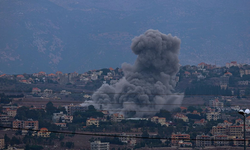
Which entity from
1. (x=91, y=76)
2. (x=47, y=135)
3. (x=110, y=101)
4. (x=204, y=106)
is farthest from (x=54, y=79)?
(x=47, y=135)

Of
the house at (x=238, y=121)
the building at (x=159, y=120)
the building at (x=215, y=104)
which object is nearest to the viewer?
the building at (x=159, y=120)

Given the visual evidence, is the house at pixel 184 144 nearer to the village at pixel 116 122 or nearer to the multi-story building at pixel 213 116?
the village at pixel 116 122

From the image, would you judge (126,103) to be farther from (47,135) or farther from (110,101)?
(47,135)

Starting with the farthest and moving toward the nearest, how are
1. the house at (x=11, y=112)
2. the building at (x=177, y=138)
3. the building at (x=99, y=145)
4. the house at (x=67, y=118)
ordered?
the house at (x=11, y=112)
the house at (x=67, y=118)
the building at (x=177, y=138)
the building at (x=99, y=145)

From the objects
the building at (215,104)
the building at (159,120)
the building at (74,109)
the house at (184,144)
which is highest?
the building at (215,104)

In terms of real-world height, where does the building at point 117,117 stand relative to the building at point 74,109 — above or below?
below

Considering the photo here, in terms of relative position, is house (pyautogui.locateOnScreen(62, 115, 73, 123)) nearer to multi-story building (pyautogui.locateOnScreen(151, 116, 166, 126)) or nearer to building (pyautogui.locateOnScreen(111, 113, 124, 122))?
building (pyautogui.locateOnScreen(111, 113, 124, 122))

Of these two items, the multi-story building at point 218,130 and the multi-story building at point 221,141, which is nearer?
the multi-story building at point 221,141

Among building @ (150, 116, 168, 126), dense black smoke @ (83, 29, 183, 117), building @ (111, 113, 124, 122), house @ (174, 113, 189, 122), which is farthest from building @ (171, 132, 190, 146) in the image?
house @ (174, 113, 189, 122)

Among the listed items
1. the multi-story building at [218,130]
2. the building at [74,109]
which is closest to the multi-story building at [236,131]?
the multi-story building at [218,130]
